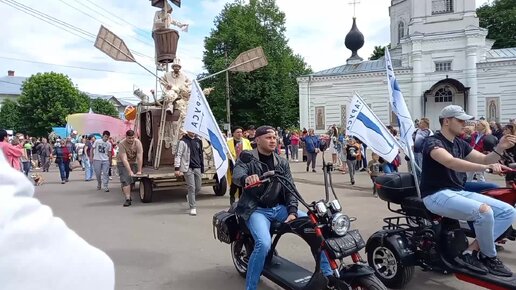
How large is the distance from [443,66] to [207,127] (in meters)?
35.1

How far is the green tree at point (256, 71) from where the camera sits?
41750mm

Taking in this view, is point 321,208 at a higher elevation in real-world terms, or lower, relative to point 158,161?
lower

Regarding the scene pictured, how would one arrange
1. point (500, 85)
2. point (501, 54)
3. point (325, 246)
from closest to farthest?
point (325, 246), point (500, 85), point (501, 54)

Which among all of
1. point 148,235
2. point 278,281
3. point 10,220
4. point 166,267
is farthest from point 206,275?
Result: point 10,220

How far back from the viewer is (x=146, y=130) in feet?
43.3

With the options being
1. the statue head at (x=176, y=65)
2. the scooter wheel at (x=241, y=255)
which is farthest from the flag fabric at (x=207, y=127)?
the statue head at (x=176, y=65)

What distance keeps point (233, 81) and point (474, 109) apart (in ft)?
71.2

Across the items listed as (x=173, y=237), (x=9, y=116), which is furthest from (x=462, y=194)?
(x=9, y=116)

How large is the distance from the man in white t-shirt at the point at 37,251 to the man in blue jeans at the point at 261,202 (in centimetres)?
306

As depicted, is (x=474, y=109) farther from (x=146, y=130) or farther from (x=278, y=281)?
(x=278, y=281)

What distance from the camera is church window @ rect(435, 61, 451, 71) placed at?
121ft

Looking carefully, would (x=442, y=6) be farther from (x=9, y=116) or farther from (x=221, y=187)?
(x=9, y=116)

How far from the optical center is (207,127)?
7.26 metres

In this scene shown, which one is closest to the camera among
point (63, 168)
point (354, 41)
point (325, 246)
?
point (325, 246)
